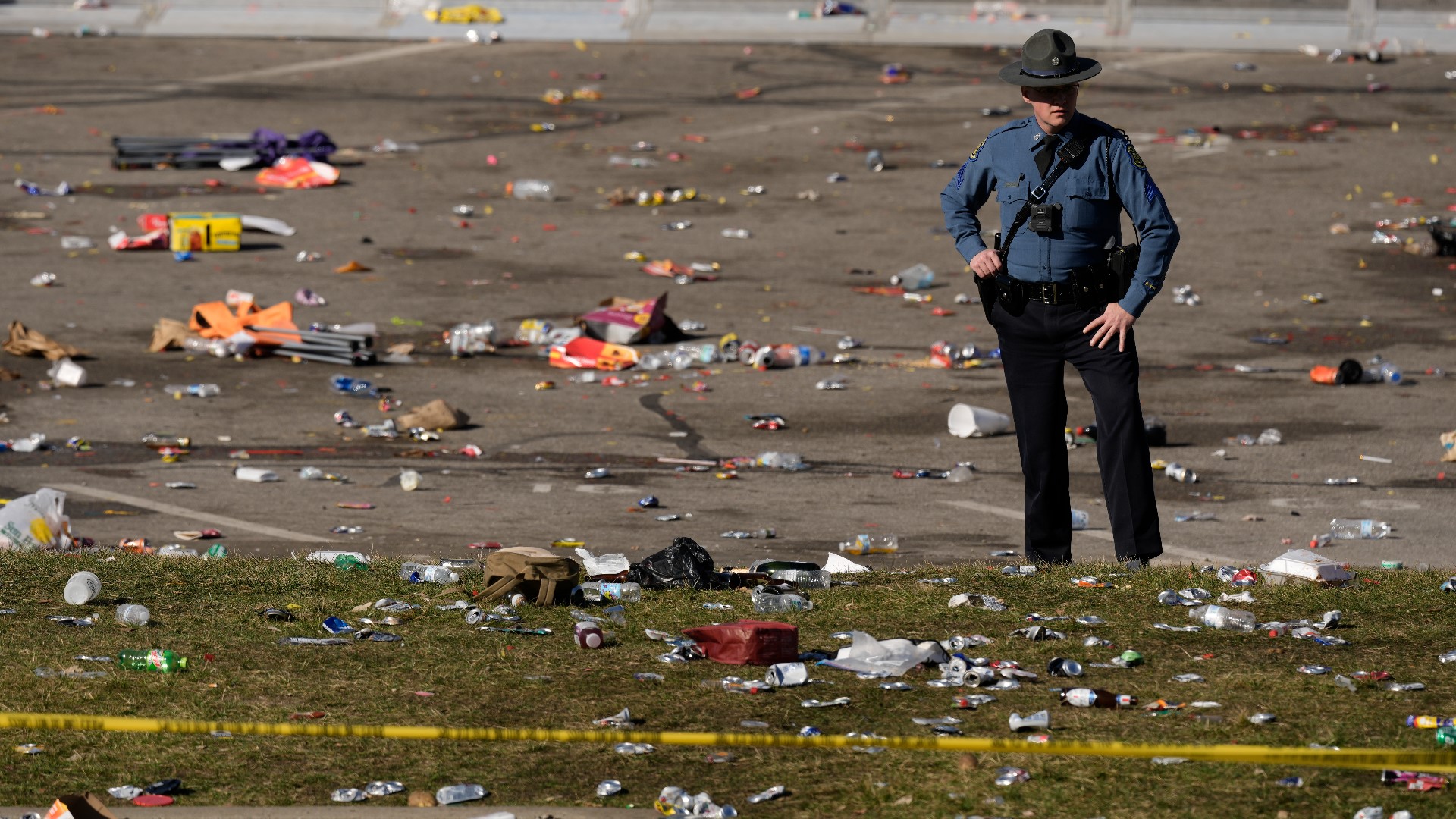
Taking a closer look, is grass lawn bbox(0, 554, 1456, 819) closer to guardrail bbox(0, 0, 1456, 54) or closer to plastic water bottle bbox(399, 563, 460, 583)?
plastic water bottle bbox(399, 563, 460, 583)

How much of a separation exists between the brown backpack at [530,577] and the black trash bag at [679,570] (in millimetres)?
345

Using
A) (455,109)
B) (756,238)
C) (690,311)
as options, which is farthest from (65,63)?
(690,311)

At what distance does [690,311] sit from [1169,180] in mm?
6885

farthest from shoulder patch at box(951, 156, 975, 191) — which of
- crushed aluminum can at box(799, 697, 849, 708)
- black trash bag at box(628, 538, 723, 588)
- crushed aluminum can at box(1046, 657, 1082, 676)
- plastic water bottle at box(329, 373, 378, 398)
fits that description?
plastic water bottle at box(329, 373, 378, 398)

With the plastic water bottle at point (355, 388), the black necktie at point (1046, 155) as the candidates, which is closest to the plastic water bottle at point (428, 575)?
the black necktie at point (1046, 155)

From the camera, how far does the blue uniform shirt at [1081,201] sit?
676 centimetres

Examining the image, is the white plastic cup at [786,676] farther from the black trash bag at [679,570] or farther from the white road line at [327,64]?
the white road line at [327,64]

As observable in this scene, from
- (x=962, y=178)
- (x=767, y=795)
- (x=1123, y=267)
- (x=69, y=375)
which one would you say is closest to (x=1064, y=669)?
(x=767, y=795)

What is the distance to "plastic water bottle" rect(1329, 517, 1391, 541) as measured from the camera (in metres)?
8.32

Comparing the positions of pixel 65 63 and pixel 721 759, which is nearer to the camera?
pixel 721 759

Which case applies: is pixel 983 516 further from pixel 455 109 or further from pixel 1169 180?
pixel 455 109

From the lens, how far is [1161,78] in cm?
2436

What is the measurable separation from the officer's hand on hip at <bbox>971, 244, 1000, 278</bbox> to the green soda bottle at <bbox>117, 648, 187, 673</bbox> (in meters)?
3.20

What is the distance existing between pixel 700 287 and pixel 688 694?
383 inches
